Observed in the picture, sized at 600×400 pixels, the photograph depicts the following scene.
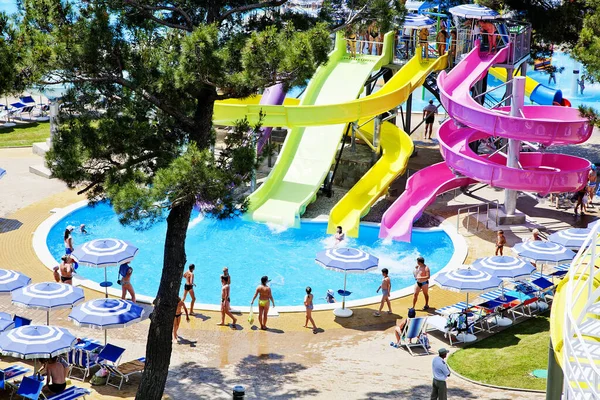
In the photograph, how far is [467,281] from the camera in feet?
60.6

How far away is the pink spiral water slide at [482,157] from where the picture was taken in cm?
2336

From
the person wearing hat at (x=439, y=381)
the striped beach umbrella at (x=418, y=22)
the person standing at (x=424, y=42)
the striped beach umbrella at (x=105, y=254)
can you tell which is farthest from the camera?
the striped beach umbrella at (x=418, y=22)

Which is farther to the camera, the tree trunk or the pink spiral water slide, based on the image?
the pink spiral water slide

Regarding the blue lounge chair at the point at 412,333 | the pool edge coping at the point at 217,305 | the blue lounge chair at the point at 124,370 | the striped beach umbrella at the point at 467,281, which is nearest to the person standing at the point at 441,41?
the pool edge coping at the point at 217,305

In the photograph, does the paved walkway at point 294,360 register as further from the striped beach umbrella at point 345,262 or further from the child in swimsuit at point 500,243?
the child in swimsuit at point 500,243

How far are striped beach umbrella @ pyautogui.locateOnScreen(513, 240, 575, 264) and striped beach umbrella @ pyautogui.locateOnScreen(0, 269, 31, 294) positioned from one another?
32.9 feet

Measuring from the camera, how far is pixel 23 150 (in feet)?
104

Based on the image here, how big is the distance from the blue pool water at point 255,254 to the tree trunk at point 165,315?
18.6 ft

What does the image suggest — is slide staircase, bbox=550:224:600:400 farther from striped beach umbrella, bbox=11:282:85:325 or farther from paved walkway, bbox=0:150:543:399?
striped beach umbrella, bbox=11:282:85:325

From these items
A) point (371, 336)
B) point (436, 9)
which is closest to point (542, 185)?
point (371, 336)

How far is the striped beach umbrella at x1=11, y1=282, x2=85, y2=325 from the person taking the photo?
16.7 metres

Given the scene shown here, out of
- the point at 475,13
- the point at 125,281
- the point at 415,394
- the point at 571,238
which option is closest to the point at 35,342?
the point at 125,281

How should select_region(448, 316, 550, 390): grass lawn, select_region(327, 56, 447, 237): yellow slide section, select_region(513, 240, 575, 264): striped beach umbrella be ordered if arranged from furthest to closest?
select_region(327, 56, 447, 237): yellow slide section, select_region(513, 240, 575, 264): striped beach umbrella, select_region(448, 316, 550, 390): grass lawn

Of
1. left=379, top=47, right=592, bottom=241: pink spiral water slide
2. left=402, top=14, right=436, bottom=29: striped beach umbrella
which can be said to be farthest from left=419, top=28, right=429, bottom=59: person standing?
left=379, top=47, right=592, bottom=241: pink spiral water slide
